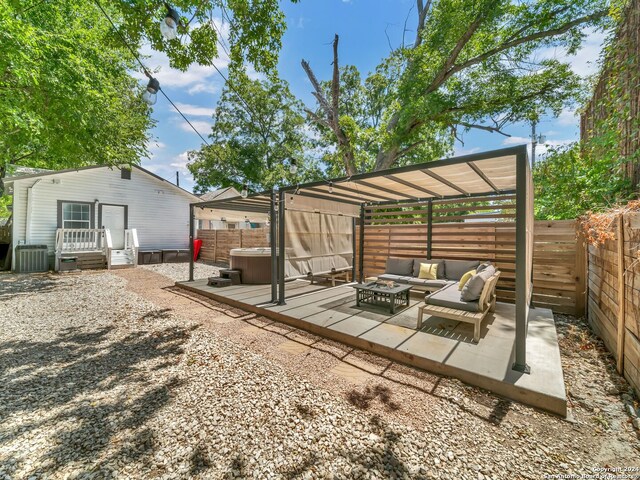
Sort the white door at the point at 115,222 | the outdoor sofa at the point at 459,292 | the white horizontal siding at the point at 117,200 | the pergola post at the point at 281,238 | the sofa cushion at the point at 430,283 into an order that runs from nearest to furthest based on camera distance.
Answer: the outdoor sofa at the point at 459,292, the pergola post at the point at 281,238, the sofa cushion at the point at 430,283, the white horizontal siding at the point at 117,200, the white door at the point at 115,222

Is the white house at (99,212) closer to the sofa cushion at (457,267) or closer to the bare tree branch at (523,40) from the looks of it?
the sofa cushion at (457,267)

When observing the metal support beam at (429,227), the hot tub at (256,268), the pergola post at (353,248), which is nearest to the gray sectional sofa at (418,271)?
the metal support beam at (429,227)

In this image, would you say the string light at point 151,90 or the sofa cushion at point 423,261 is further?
the sofa cushion at point 423,261

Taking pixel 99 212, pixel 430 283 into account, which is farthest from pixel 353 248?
pixel 99 212

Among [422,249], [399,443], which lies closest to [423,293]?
[422,249]

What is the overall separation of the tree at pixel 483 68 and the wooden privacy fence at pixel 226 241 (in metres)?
5.82

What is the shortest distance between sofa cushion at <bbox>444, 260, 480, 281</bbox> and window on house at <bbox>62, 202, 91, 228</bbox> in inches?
555

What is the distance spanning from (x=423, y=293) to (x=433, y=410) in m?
4.18

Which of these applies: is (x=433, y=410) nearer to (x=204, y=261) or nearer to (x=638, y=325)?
(x=638, y=325)

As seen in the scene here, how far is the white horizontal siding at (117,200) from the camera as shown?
9922 mm

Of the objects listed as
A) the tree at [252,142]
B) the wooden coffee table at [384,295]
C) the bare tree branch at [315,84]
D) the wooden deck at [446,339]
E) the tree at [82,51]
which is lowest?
the wooden deck at [446,339]

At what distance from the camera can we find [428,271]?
237 inches

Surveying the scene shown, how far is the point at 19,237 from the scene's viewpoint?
968cm

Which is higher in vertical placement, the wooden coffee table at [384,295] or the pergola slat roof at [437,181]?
the pergola slat roof at [437,181]
